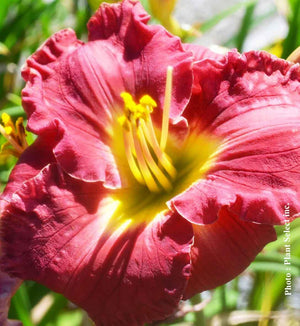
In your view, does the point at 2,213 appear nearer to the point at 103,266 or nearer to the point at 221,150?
the point at 103,266

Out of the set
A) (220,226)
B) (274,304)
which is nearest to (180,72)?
(220,226)

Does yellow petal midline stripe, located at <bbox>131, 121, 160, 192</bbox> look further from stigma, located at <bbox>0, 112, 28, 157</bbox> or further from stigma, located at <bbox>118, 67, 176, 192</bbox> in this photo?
stigma, located at <bbox>0, 112, 28, 157</bbox>

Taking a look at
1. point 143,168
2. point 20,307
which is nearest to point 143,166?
point 143,168

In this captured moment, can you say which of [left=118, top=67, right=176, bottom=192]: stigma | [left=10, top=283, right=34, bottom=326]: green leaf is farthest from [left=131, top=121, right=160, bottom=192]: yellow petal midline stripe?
[left=10, top=283, right=34, bottom=326]: green leaf

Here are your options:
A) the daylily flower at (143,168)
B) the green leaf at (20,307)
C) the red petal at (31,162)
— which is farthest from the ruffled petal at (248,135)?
the green leaf at (20,307)

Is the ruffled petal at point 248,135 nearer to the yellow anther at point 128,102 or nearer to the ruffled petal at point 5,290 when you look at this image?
the yellow anther at point 128,102

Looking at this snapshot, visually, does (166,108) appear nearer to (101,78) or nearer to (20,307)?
(101,78)
